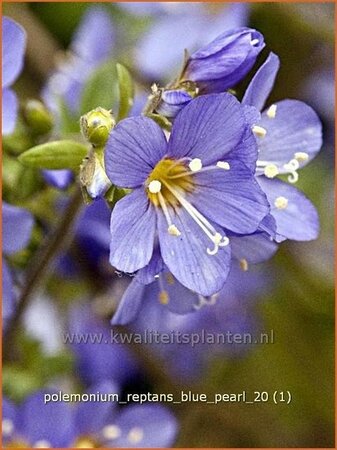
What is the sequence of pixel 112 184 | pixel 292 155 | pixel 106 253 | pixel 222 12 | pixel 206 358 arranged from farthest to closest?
pixel 222 12 < pixel 206 358 < pixel 106 253 < pixel 292 155 < pixel 112 184

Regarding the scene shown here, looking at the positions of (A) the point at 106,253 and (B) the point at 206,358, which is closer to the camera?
(A) the point at 106,253

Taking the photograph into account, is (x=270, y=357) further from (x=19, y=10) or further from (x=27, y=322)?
(x=19, y=10)

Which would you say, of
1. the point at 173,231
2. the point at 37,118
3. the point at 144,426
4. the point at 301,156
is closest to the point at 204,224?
the point at 173,231

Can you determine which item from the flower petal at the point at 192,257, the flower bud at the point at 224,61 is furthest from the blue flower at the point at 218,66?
the flower petal at the point at 192,257

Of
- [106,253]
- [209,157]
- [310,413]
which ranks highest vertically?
[209,157]

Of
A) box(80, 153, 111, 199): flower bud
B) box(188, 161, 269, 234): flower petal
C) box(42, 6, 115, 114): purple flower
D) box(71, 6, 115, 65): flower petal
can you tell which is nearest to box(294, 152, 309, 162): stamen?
box(188, 161, 269, 234): flower petal

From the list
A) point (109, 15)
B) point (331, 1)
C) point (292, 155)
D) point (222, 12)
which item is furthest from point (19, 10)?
point (292, 155)
